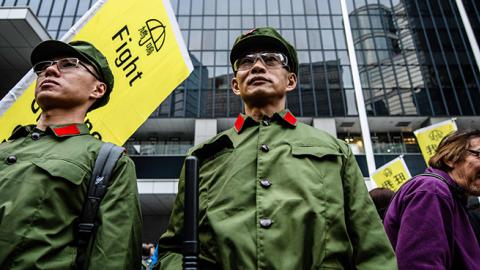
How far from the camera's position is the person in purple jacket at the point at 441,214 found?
1894 millimetres

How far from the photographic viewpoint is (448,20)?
22.1 m

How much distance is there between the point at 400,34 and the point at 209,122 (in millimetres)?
13508

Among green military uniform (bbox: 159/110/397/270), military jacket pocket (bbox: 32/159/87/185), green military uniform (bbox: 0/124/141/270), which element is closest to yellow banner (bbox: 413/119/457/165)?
green military uniform (bbox: 159/110/397/270)

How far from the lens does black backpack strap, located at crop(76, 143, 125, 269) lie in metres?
1.59

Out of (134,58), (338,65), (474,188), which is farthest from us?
(338,65)

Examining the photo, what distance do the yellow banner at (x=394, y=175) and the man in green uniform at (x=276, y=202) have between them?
290 inches

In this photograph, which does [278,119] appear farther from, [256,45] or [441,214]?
[441,214]

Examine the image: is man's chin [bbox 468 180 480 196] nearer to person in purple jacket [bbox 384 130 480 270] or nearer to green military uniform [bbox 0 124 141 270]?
person in purple jacket [bbox 384 130 480 270]

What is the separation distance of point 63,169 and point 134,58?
1680mm

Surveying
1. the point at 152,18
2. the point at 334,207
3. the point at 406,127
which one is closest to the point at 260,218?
the point at 334,207

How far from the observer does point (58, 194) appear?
5.46 ft

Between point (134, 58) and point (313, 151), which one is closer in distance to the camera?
point (313, 151)

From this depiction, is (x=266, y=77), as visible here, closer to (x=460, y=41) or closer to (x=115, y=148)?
(x=115, y=148)

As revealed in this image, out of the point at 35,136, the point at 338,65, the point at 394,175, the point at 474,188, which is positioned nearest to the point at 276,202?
the point at 35,136
